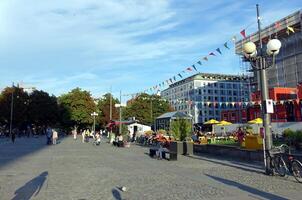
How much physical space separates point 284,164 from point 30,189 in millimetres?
7576

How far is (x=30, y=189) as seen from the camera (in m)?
11.0

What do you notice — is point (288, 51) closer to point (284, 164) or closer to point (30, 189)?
point (284, 164)

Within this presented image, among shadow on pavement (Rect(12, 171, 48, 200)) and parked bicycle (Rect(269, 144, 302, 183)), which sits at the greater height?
parked bicycle (Rect(269, 144, 302, 183))

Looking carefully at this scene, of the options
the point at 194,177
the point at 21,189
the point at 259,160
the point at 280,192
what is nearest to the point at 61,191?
the point at 21,189

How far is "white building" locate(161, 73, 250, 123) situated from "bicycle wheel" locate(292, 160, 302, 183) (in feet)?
395

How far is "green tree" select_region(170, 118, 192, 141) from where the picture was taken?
26.3 metres

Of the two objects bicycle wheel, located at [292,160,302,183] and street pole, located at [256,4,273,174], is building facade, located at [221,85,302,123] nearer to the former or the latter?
street pole, located at [256,4,273,174]

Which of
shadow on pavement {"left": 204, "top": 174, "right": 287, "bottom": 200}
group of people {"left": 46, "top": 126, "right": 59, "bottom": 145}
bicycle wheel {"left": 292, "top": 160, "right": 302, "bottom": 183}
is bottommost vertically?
shadow on pavement {"left": 204, "top": 174, "right": 287, "bottom": 200}

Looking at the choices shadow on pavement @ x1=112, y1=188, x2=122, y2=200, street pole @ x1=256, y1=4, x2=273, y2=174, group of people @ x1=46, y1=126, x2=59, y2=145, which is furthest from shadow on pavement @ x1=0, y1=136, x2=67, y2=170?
street pole @ x1=256, y1=4, x2=273, y2=174

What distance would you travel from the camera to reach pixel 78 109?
3681 inches

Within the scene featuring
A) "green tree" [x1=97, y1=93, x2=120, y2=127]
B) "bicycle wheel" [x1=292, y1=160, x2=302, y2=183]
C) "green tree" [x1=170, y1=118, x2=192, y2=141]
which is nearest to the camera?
"bicycle wheel" [x1=292, y1=160, x2=302, y2=183]

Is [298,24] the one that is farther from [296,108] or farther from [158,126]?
[158,126]

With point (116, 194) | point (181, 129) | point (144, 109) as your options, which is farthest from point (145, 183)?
point (144, 109)

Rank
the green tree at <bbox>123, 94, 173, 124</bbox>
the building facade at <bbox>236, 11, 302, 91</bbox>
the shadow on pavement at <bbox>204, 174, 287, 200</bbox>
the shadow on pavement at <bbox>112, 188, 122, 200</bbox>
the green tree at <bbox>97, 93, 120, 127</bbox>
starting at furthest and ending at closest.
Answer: the green tree at <bbox>97, 93, 120, 127</bbox>
the green tree at <bbox>123, 94, 173, 124</bbox>
the building facade at <bbox>236, 11, 302, 91</bbox>
the shadow on pavement at <bbox>112, 188, 122, 200</bbox>
the shadow on pavement at <bbox>204, 174, 287, 200</bbox>
